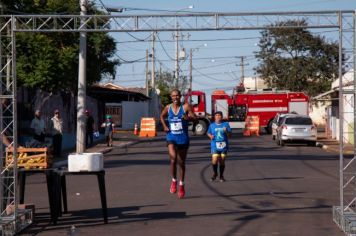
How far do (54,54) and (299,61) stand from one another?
32.1 meters

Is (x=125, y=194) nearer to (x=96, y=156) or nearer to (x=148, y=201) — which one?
(x=148, y=201)

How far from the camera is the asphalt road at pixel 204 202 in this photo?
10.9 metres

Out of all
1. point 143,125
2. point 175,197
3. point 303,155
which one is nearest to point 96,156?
point 175,197

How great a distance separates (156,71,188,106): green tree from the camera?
91.2 metres

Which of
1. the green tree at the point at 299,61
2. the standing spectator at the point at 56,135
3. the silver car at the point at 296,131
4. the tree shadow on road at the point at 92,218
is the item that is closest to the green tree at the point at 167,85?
the green tree at the point at 299,61

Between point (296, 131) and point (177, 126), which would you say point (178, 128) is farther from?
point (296, 131)

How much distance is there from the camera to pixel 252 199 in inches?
567

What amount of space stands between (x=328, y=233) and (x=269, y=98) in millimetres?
43846

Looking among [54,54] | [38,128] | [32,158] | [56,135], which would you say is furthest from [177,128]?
[54,54]

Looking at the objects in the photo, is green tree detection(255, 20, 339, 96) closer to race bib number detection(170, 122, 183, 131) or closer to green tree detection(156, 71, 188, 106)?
green tree detection(156, 71, 188, 106)

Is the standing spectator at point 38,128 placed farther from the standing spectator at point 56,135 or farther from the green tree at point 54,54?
the green tree at point 54,54

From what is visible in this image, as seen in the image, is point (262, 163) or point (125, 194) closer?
point (125, 194)

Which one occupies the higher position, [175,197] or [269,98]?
[269,98]

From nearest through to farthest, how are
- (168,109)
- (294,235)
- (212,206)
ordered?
(294,235) < (212,206) < (168,109)
